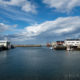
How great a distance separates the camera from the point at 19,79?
37.2 feet

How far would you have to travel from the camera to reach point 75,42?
85062 mm

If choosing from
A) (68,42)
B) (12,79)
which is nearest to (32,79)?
(12,79)

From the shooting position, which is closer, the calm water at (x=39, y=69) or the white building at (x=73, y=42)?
the calm water at (x=39, y=69)

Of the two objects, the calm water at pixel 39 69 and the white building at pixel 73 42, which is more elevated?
the white building at pixel 73 42

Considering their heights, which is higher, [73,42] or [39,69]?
[73,42]

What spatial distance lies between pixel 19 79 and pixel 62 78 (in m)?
4.38

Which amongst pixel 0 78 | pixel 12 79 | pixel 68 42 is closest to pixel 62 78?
pixel 12 79

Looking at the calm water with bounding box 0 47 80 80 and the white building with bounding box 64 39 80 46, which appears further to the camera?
the white building with bounding box 64 39 80 46

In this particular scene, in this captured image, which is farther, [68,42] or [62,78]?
[68,42]

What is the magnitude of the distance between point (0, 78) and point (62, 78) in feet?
21.1

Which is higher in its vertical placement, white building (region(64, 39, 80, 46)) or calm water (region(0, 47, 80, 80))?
white building (region(64, 39, 80, 46))

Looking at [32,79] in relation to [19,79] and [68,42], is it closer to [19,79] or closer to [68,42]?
[19,79]

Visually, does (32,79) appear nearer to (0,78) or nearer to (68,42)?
(0,78)

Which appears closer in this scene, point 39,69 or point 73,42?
point 39,69
